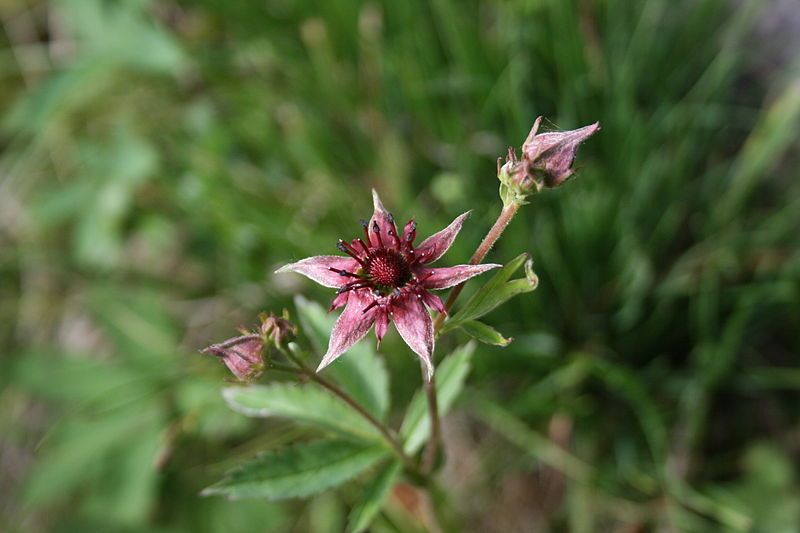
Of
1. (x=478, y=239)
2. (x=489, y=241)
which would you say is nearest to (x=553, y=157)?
(x=489, y=241)

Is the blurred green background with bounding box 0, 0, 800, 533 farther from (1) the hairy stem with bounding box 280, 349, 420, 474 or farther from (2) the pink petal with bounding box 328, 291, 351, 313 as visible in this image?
(2) the pink petal with bounding box 328, 291, 351, 313

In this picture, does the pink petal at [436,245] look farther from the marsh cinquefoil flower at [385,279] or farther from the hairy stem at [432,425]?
the hairy stem at [432,425]

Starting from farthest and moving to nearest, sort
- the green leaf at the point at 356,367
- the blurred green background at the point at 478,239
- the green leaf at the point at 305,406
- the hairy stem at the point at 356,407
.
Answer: the blurred green background at the point at 478,239 < the green leaf at the point at 356,367 < the green leaf at the point at 305,406 < the hairy stem at the point at 356,407

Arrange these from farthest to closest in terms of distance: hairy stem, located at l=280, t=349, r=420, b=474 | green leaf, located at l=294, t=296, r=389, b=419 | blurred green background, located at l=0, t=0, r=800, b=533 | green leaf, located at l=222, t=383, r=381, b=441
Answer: blurred green background, located at l=0, t=0, r=800, b=533 < green leaf, located at l=294, t=296, r=389, b=419 < green leaf, located at l=222, t=383, r=381, b=441 < hairy stem, located at l=280, t=349, r=420, b=474

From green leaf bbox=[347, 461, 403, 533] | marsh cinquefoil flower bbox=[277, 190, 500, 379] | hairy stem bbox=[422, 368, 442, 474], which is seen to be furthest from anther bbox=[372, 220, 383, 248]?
green leaf bbox=[347, 461, 403, 533]

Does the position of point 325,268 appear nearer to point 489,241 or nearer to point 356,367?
point 489,241

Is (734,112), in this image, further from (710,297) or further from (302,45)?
(302,45)

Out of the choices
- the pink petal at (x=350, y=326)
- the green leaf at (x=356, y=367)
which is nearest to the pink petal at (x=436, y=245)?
the pink petal at (x=350, y=326)
